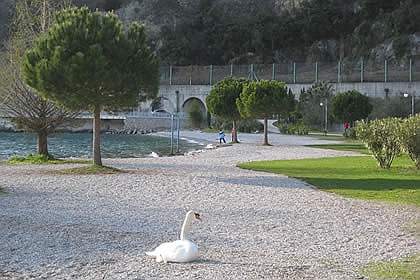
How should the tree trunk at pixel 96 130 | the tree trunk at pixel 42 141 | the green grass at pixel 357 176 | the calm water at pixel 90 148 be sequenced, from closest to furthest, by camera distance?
the green grass at pixel 357 176 → the tree trunk at pixel 96 130 → the tree trunk at pixel 42 141 → the calm water at pixel 90 148

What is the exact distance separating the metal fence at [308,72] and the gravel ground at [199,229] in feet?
196

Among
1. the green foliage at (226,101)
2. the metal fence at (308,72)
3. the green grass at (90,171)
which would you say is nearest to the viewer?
the green grass at (90,171)

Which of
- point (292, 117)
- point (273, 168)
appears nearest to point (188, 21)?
point (292, 117)

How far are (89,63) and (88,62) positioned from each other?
5 cm

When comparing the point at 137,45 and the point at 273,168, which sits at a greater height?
the point at 137,45

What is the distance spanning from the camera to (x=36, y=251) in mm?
9359

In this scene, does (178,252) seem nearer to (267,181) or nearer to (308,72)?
(267,181)

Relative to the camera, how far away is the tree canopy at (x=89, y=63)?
70.9 feet

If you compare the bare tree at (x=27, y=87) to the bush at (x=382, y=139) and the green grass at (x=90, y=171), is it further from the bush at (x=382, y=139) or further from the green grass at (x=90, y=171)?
the bush at (x=382, y=139)

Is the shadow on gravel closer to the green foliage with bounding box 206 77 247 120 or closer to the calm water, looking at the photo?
the calm water

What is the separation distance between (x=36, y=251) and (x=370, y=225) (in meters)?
6.35

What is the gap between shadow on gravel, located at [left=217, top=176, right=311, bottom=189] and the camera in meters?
19.3

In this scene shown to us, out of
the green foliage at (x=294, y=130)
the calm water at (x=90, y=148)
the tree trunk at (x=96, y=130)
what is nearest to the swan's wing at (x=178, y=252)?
the tree trunk at (x=96, y=130)

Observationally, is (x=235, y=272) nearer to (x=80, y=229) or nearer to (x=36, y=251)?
(x=36, y=251)
